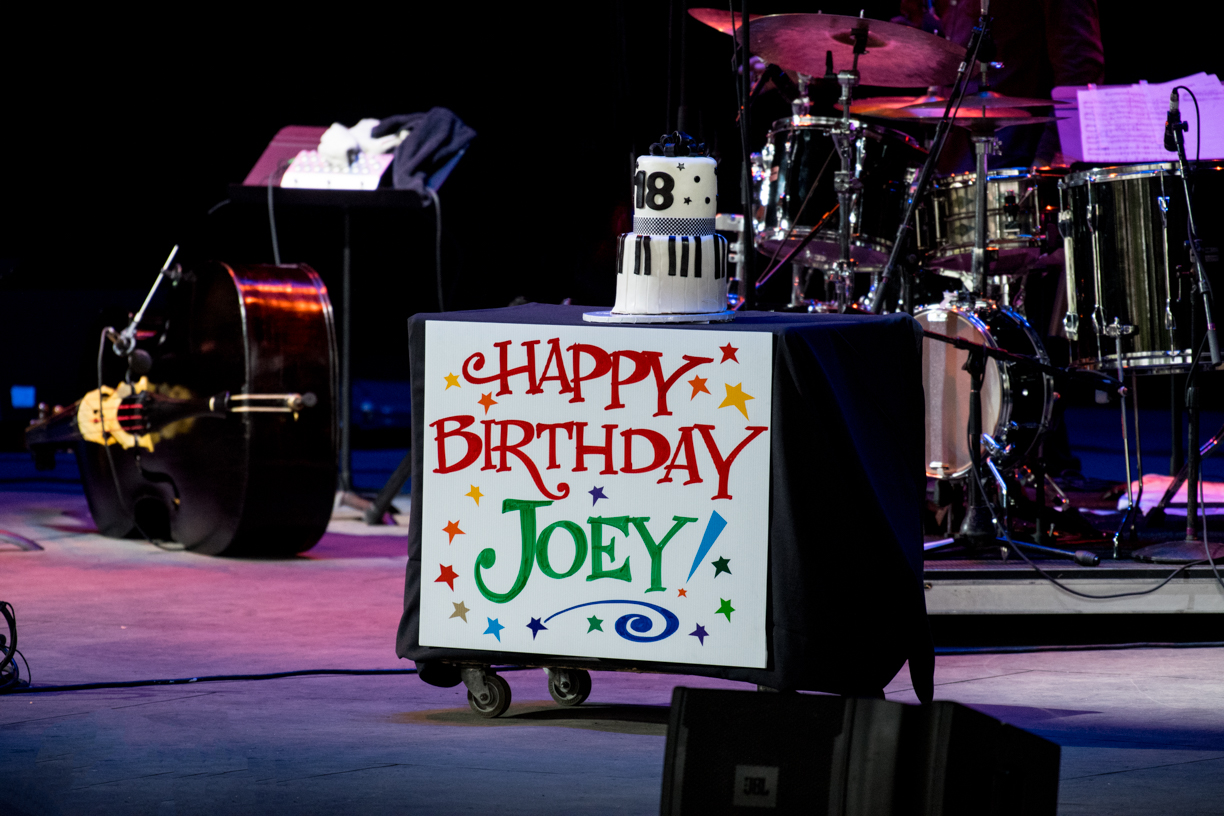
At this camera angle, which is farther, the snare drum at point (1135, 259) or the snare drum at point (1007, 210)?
the snare drum at point (1007, 210)

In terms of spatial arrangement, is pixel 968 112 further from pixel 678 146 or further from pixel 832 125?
pixel 678 146

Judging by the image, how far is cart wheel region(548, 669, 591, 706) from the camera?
2.90 m

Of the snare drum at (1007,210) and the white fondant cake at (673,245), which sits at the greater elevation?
the snare drum at (1007,210)

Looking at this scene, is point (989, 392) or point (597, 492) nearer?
point (597, 492)

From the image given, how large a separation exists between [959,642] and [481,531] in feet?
5.35

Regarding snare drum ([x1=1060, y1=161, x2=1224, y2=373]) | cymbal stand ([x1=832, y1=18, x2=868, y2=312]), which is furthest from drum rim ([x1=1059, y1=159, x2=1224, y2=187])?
cymbal stand ([x1=832, y1=18, x2=868, y2=312])

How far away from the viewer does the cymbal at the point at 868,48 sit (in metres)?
4.15

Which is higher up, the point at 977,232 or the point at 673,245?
the point at 977,232

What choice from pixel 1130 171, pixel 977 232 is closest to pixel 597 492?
pixel 977 232

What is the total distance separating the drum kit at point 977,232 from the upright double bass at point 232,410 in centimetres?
149

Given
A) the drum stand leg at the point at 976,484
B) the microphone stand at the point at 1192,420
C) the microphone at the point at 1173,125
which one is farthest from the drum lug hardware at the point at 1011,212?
the drum stand leg at the point at 976,484

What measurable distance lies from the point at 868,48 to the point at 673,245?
1.92 meters

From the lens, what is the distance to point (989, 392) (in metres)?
4.28

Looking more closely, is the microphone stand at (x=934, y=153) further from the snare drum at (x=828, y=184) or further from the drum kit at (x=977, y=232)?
the snare drum at (x=828, y=184)
